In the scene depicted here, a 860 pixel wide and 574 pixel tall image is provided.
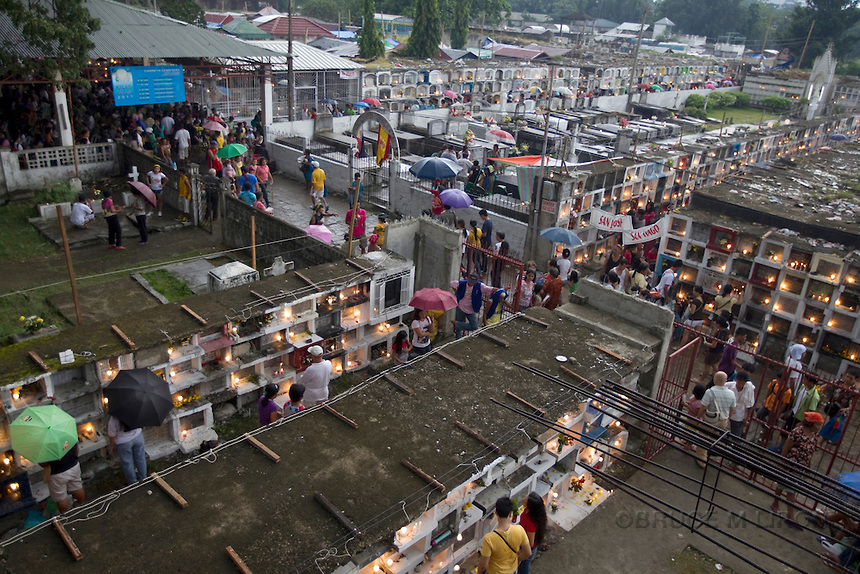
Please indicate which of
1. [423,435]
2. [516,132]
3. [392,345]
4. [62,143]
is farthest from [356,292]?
[516,132]

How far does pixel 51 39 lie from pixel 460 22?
5030 centimetres

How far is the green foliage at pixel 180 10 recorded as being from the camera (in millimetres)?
41219

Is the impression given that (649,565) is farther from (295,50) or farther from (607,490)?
(295,50)

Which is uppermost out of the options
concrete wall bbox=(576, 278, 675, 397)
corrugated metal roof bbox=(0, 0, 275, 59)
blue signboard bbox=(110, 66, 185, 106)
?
corrugated metal roof bbox=(0, 0, 275, 59)

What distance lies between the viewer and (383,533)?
24.2 feet

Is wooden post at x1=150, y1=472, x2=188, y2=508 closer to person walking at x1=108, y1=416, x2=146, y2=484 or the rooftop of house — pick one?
the rooftop of house

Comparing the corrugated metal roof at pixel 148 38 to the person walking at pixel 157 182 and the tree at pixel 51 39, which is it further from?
the person walking at pixel 157 182

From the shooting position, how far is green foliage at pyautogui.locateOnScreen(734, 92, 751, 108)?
6372 cm

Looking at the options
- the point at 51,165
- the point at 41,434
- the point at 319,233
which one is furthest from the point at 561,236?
the point at 51,165

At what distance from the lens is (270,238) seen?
17734 mm

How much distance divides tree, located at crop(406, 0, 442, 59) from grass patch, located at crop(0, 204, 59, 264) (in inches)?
1653

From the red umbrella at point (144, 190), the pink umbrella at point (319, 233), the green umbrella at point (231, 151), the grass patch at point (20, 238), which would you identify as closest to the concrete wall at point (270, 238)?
the pink umbrella at point (319, 233)

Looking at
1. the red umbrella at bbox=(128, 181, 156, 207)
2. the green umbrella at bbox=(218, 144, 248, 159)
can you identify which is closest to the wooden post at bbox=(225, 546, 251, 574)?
the red umbrella at bbox=(128, 181, 156, 207)

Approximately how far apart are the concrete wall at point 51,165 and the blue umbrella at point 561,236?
16.6 meters
